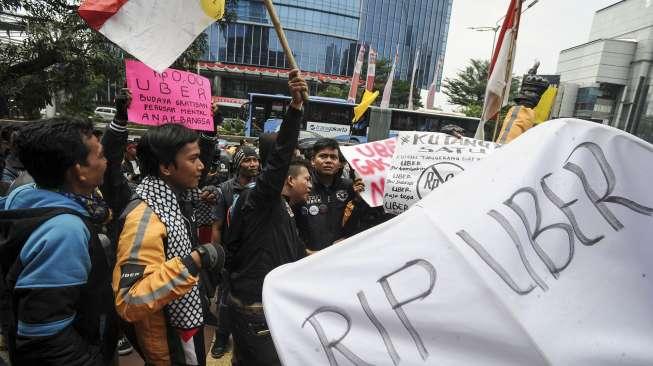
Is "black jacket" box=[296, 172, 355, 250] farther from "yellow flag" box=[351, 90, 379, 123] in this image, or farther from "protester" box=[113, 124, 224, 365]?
"yellow flag" box=[351, 90, 379, 123]

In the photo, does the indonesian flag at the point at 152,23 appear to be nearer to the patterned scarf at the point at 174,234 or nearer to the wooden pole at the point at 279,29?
the wooden pole at the point at 279,29

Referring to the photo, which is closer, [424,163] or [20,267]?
[20,267]

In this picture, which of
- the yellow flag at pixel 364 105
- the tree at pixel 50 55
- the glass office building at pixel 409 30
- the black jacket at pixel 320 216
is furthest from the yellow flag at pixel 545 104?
the glass office building at pixel 409 30

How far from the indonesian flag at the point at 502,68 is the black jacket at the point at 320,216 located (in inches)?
49.0

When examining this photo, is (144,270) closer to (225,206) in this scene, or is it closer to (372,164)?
(372,164)

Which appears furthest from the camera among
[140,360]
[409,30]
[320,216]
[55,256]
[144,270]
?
[409,30]

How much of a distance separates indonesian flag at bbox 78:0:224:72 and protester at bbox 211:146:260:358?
55.0 inches

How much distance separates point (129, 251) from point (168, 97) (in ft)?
6.84

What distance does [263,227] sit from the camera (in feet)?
6.47

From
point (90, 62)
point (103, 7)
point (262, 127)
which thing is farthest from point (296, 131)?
point (262, 127)

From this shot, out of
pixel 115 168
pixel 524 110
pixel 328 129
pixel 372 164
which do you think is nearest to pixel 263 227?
pixel 115 168

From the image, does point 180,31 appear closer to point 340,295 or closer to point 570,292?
point 340,295

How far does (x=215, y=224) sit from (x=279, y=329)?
103 inches

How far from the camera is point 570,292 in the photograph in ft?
3.13
